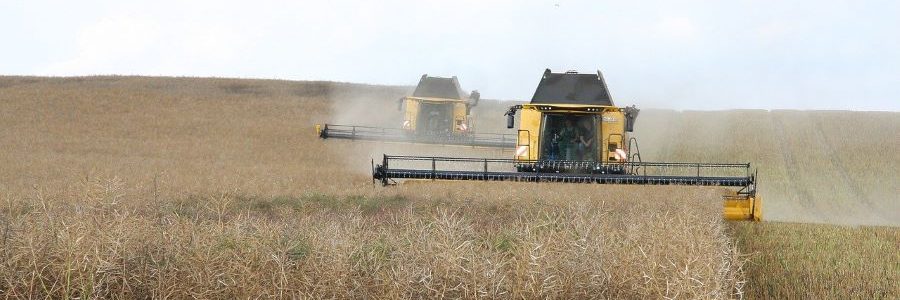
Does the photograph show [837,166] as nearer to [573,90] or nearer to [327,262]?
[573,90]

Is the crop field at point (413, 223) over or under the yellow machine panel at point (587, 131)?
under

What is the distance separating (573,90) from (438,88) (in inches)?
371

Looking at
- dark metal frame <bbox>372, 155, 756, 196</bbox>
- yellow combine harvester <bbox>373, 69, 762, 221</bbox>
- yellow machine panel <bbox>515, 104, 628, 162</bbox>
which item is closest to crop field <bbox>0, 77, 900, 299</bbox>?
dark metal frame <bbox>372, 155, 756, 196</bbox>

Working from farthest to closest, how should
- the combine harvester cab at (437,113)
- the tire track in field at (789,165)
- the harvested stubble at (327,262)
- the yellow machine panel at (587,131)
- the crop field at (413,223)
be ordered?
the combine harvester cab at (437,113)
the tire track in field at (789,165)
the yellow machine panel at (587,131)
the crop field at (413,223)
the harvested stubble at (327,262)

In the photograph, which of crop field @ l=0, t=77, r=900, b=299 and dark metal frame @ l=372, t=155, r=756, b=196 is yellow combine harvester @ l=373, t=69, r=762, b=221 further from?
crop field @ l=0, t=77, r=900, b=299

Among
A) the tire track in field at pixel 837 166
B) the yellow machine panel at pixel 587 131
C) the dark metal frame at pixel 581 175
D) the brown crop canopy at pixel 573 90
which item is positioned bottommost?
the tire track in field at pixel 837 166

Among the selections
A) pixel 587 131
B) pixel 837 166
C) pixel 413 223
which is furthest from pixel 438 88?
pixel 413 223

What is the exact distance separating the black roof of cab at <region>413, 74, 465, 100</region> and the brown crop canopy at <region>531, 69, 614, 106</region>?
8.97m

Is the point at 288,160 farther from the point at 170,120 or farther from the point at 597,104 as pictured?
the point at 597,104

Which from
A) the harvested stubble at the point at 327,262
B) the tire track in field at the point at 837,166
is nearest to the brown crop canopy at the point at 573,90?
the tire track in field at the point at 837,166

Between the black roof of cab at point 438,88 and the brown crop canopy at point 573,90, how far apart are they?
897 cm

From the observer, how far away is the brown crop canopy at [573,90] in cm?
1644

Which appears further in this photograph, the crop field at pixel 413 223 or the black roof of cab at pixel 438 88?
the black roof of cab at pixel 438 88

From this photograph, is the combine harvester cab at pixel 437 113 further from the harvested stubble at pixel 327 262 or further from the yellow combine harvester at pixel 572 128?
the harvested stubble at pixel 327 262
